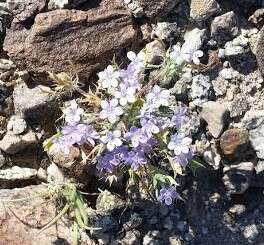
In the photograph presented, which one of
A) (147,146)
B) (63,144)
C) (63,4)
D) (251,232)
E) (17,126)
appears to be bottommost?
(251,232)

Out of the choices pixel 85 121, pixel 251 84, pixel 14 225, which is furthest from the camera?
pixel 251 84

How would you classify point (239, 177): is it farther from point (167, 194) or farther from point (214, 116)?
point (167, 194)

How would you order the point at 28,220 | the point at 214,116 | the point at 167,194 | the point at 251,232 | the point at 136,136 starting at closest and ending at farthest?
the point at 136,136 → the point at 167,194 → the point at 28,220 → the point at 214,116 → the point at 251,232

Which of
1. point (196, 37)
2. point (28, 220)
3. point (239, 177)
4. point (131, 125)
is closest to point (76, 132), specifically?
point (131, 125)

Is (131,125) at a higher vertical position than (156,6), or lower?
lower

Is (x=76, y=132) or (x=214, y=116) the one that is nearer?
(x=76, y=132)

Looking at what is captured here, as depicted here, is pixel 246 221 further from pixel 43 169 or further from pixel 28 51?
pixel 28 51

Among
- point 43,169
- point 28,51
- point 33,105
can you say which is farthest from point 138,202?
point 28,51

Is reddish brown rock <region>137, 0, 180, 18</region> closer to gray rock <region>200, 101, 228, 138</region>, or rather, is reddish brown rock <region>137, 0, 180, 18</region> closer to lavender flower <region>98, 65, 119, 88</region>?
gray rock <region>200, 101, 228, 138</region>
